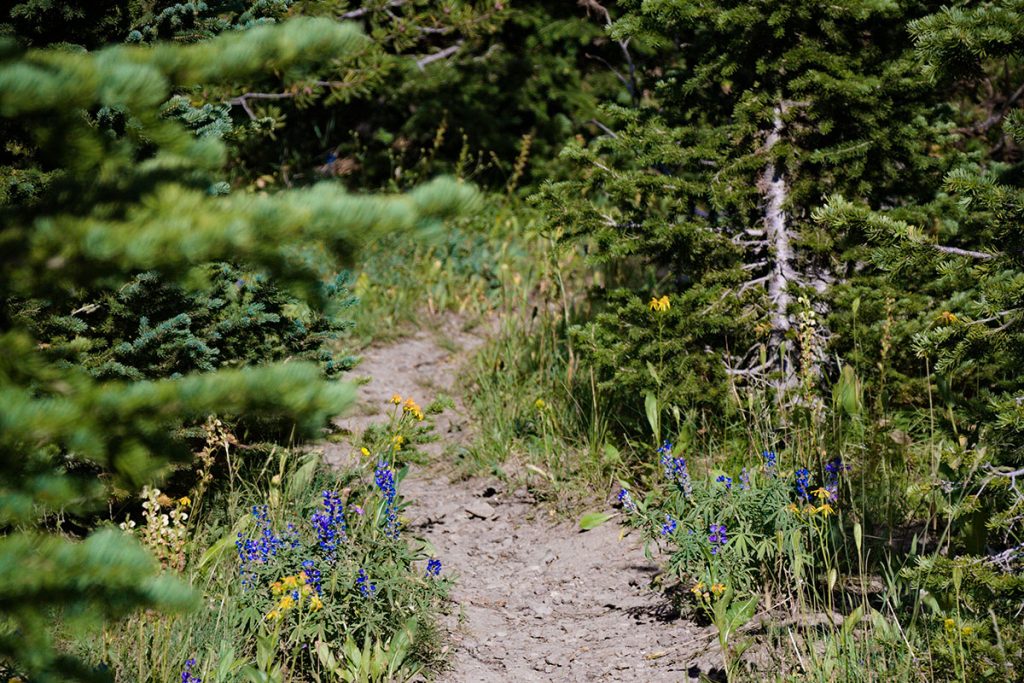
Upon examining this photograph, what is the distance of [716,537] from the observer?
3.66 meters

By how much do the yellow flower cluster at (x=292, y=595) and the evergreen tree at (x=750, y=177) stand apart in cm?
177

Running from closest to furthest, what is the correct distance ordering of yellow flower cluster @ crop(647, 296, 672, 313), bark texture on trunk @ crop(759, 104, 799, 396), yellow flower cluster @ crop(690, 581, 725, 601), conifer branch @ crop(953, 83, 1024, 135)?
1. yellow flower cluster @ crop(690, 581, 725, 601)
2. yellow flower cluster @ crop(647, 296, 672, 313)
3. bark texture on trunk @ crop(759, 104, 799, 396)
4. conifer branch @ crop(953, 83, 1024, 135)

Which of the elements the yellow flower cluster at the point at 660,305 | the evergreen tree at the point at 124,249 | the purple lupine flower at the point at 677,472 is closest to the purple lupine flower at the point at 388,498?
the purple lupine flower at the point at 677,472

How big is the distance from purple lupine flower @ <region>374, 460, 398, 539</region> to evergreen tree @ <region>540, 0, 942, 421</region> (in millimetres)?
1168

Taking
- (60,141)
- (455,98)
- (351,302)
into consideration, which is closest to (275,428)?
(351,302)

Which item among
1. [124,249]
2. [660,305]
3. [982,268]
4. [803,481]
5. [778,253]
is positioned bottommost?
[803,481]

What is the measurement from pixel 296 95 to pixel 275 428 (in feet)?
9.31

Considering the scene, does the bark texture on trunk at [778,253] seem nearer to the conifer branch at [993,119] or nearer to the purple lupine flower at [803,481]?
the purple lupine flower at [803,481]

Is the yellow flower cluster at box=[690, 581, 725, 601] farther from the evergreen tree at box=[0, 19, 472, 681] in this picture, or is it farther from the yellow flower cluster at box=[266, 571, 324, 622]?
the evergreen tree at box=[0, 19, 472, 681]

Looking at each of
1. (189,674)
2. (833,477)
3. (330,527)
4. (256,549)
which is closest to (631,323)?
(833,477)

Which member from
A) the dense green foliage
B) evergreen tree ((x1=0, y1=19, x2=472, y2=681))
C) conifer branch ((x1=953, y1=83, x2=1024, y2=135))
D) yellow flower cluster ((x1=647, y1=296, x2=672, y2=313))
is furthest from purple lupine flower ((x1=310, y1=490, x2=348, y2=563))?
conifer branch ((x1=953, y1=83, x2=1024, y2=135))

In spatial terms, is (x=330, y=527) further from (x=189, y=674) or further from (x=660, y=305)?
(x=660, y=305)

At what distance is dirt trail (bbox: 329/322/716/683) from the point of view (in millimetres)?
3756

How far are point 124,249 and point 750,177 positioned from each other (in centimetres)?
364
